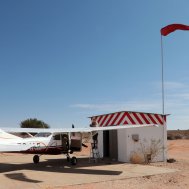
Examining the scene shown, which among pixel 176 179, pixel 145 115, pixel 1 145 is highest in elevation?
pixel 145 115

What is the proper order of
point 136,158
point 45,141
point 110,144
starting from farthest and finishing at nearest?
1. point 110,144
2. point 136,158
3. point 45,141

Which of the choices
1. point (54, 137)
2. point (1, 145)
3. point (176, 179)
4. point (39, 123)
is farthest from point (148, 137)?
point (39, 123)

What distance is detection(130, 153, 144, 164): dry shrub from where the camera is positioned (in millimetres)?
17391

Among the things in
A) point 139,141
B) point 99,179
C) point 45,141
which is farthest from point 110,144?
point 99,179

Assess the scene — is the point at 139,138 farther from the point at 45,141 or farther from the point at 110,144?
the point at 45,141

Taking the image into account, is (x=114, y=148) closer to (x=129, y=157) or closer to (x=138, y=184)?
(x=129, y=157)

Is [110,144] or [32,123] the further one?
[32,123]

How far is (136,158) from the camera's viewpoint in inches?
690

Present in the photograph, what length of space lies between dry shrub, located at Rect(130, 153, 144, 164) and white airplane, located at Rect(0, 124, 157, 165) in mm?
2270

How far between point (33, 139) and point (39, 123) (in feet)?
133

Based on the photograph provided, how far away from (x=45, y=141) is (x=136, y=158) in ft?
17.6

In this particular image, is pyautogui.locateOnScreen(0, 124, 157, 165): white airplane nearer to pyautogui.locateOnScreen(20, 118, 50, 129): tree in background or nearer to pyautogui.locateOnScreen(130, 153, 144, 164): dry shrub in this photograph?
pyautogui.locateOnScreen(130, 153, 144, 164): dry shrub

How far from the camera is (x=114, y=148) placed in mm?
20312

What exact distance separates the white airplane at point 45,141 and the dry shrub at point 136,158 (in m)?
2.27
